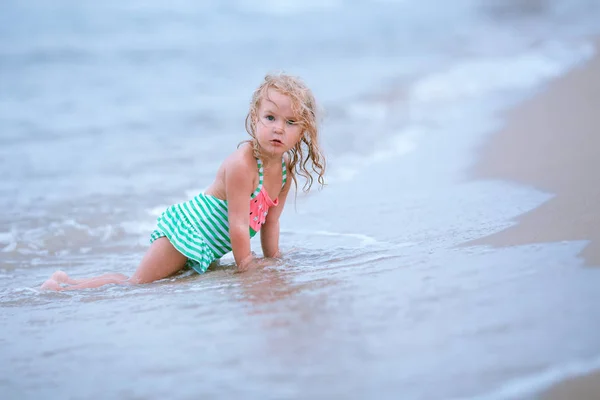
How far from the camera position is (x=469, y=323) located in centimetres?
216

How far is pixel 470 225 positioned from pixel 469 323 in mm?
1810

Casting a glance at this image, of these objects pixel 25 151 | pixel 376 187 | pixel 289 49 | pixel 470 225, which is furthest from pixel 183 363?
pixel 289 49

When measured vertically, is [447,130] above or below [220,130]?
below

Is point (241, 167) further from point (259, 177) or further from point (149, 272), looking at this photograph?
point (149, 272)

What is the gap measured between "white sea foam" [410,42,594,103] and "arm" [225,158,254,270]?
503 centimetres

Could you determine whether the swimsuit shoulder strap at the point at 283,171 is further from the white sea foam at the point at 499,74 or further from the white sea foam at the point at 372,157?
the white sea foam at the point at 499,74

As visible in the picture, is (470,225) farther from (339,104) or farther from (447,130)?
(339,104)

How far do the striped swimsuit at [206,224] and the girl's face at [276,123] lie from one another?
0.16 meters

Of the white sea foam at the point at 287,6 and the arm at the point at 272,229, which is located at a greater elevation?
the white sea foam at the point at 287,6

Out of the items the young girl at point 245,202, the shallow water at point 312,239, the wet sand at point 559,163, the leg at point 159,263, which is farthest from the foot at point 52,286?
the wet sand at point 559,163

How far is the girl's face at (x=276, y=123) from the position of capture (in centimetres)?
364

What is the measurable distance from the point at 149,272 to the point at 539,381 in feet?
7.69

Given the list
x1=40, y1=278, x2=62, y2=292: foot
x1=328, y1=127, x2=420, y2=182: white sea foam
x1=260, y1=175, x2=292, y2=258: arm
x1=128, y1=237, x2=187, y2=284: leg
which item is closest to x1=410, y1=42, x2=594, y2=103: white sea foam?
x1=328, y1=127, x2=420, y2=182: white sea foam

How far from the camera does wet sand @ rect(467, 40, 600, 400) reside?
3027 millimetres
